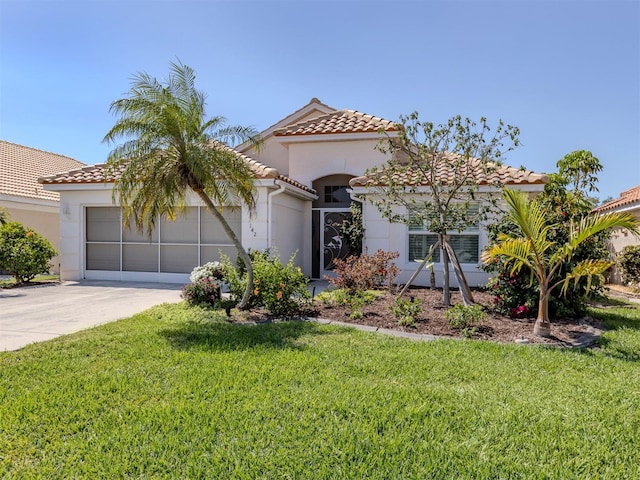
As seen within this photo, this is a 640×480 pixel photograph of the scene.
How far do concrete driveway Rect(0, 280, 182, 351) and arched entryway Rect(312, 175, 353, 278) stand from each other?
5718 millimetres

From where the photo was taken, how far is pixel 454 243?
14.0 metres

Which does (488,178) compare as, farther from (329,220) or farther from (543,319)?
(543,319)

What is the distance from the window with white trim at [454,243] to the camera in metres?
13.8

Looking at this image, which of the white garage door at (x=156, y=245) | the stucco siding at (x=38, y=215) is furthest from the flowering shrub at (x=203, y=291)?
the stucco siding at (x=38, y=215)

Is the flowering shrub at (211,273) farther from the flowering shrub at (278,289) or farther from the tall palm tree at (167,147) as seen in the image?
the tall palm tree at (167,147)

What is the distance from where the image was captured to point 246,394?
4.62 metres

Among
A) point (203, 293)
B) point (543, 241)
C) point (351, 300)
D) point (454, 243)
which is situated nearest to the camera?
point (543, 241)

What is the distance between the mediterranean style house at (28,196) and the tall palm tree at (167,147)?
12854mm

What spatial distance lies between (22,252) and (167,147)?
10.4m

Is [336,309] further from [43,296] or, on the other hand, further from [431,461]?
[43,296]

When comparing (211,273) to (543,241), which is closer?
(543,241)

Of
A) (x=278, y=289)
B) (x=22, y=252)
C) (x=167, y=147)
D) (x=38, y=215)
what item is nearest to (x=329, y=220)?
(x=278, y=289)

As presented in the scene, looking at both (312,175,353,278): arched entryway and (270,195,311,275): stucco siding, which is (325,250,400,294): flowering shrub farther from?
(312,175,353,278): arched entryway

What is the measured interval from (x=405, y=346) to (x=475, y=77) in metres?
11.1
